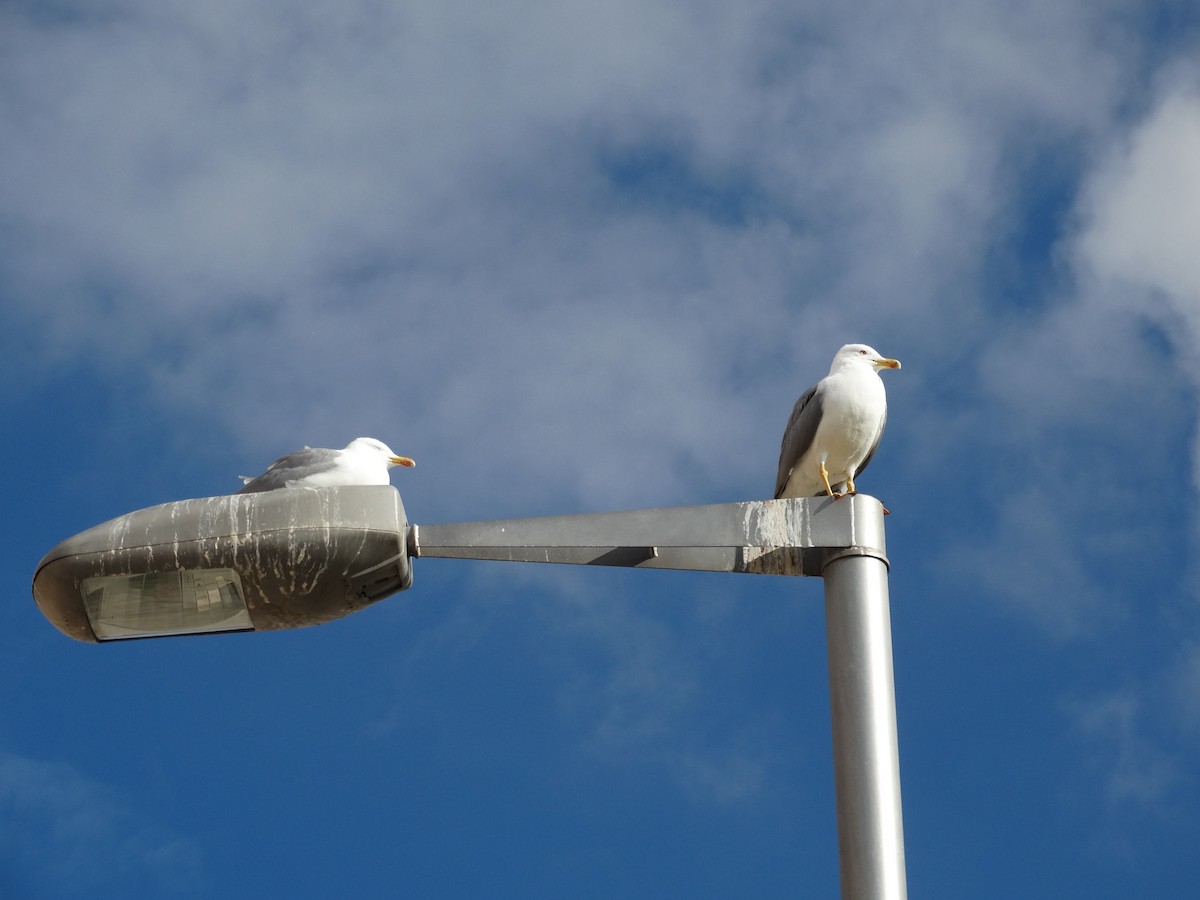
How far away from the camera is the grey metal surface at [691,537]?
14.4ft

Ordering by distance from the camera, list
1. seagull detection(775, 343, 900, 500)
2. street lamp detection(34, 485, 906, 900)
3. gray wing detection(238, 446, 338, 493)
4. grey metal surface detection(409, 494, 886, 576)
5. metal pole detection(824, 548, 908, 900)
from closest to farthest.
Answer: metal pole detection(824, 548, 908, 900) < street lamp detection(34, 485, 906, 900) < grey metal surface detection(409, 494, 886, 576) < gray wing detection(238, 446, 338, 493) < seagull detection(775, 343, 900, 500)

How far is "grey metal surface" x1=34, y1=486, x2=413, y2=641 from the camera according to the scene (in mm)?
4785

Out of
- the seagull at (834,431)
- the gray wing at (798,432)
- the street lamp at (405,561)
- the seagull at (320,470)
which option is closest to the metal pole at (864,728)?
the street lamp at (405,561)

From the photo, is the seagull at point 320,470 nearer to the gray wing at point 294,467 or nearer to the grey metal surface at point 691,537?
the gray wing at point 294,467

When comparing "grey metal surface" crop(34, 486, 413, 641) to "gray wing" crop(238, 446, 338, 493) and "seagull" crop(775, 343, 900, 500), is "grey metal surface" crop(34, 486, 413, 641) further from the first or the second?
"seagull" crop(775, 343, 900, 500)

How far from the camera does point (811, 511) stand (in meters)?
4.43

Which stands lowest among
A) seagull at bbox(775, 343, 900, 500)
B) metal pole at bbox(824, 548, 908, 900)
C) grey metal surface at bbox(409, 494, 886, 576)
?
metal pole at bbox(824, 548, 908, 900)

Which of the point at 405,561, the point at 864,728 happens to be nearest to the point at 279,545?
the point at 405,561

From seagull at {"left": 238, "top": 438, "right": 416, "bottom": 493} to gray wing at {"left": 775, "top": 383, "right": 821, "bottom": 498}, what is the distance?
2.30 meters

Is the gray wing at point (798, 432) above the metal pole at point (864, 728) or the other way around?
above

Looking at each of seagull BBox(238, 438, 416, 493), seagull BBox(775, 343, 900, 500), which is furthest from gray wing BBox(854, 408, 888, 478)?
seagull BBox(238, 438, 416, 493)

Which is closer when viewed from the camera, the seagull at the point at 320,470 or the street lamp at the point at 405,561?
the street lamp at the point at 405,561

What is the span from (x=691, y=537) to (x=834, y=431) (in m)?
4.06

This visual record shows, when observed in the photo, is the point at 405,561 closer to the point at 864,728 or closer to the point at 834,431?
the point at 864,728
